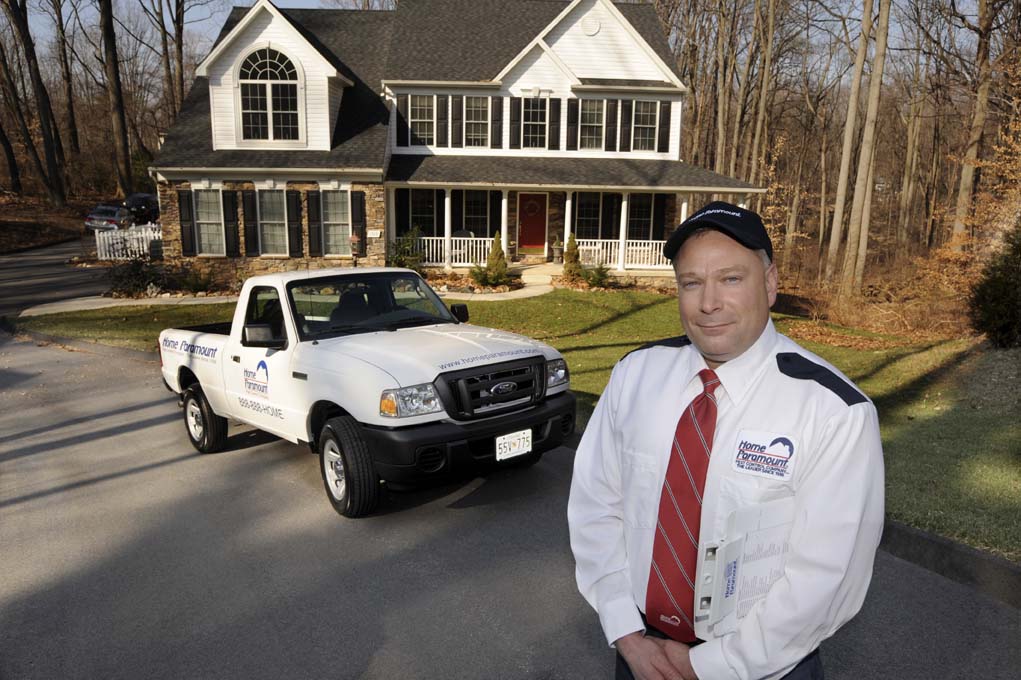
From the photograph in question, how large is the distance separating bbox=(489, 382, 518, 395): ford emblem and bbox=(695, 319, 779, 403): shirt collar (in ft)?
11.7

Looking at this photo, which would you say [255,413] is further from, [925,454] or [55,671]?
[925,454]

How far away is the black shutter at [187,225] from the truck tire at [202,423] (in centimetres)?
1607

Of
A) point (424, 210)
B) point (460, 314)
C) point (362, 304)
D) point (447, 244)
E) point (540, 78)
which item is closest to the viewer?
point (362, 304)

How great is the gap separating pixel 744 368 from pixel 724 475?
305mm

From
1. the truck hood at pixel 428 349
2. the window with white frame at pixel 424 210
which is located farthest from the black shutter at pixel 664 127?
the truck hood at pixel 428 349

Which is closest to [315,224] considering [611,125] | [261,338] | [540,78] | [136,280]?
[136,280]

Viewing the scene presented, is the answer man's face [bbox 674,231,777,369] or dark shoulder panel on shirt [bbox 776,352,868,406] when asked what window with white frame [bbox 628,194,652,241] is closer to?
man's face [bbox 674,231,777,369]

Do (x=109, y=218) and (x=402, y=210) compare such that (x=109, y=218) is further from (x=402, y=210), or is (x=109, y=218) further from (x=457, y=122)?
(x=457, y=122)

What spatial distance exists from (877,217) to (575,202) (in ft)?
126

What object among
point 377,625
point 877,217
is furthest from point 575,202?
point 877,217

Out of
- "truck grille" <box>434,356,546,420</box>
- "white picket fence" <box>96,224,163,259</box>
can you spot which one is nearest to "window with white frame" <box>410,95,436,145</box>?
"white picket fence" <box>96,224,163,259</box>

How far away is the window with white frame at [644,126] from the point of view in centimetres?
2356

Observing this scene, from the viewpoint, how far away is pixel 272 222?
71.4 feet

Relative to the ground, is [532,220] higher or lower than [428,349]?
higher
